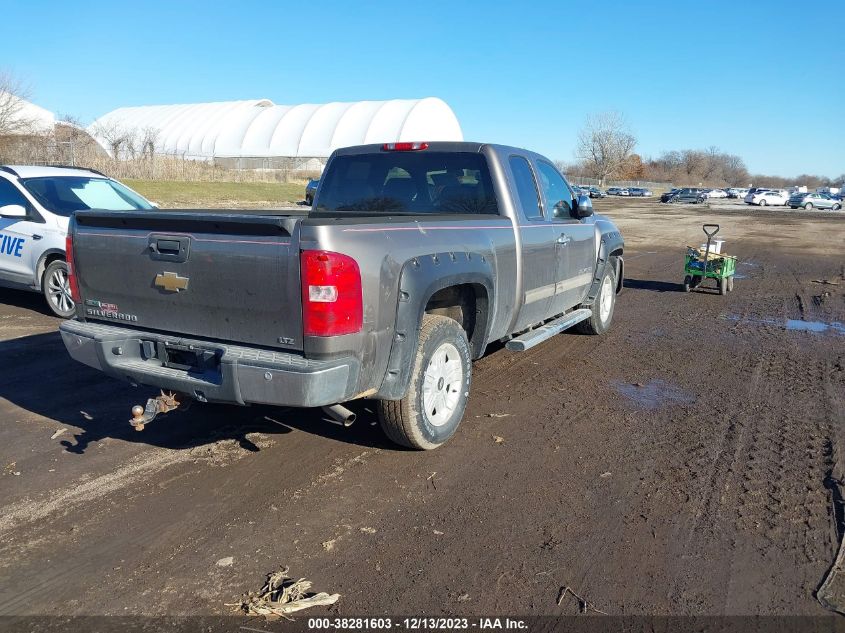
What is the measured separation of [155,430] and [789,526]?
404cm

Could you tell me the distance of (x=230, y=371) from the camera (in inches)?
143

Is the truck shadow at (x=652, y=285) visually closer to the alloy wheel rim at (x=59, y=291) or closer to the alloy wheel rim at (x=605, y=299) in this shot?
the alloy wheel rim at (x=605, y=299)

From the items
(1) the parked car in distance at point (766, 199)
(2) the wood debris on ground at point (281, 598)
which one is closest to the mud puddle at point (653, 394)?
(2) the wood debris on ground at point (281, 598)

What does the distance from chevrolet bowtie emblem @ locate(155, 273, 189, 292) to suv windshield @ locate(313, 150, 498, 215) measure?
6.35 feet

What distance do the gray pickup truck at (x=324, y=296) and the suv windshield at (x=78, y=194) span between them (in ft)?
15.1

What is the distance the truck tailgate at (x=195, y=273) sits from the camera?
3.56 m

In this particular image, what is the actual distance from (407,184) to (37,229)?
521 centimetres

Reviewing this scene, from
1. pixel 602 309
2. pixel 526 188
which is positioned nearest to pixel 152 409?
pixel 526 188

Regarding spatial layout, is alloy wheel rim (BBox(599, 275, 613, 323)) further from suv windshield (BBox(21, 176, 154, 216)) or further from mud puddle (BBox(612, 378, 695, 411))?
suv windshield (BBox(21, 176, 154, 216))

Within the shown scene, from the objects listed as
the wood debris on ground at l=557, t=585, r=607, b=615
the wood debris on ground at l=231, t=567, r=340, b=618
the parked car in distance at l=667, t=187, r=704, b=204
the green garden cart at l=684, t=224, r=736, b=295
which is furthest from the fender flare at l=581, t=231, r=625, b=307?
the parked car in distance at l=667, t=187, r=704, b=204

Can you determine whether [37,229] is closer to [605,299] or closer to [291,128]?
[605,299]

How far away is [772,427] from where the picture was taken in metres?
5.04

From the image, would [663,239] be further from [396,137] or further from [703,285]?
[396,137]

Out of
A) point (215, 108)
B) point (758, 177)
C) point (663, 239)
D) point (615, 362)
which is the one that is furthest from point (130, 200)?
point (758, 177)
